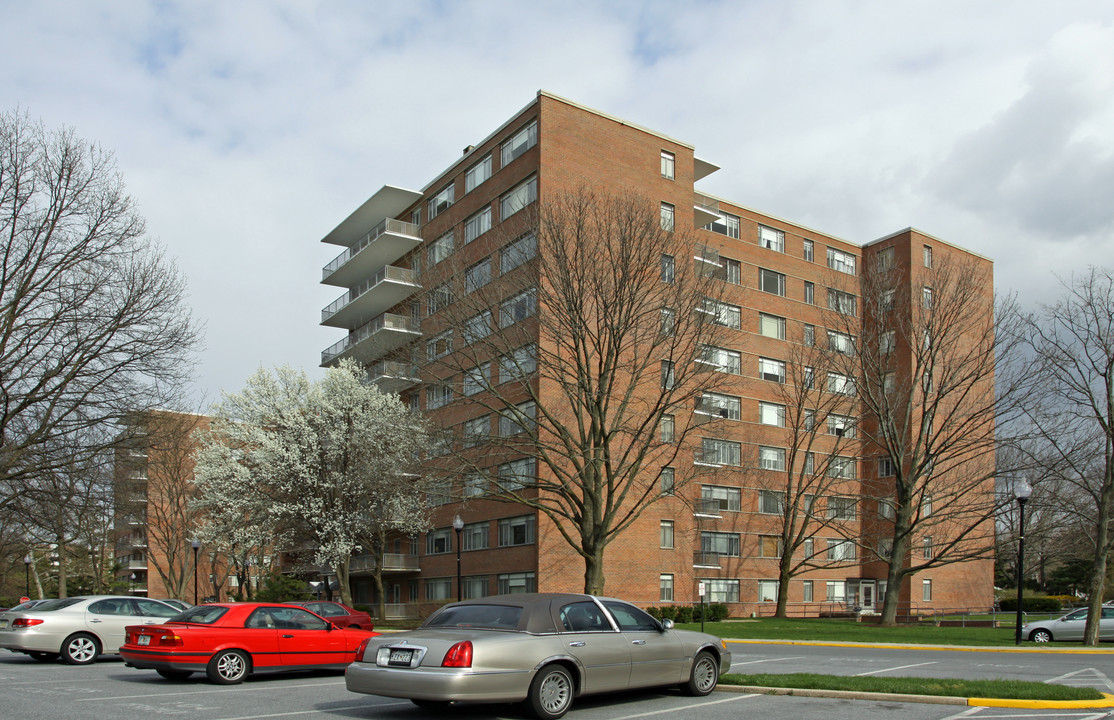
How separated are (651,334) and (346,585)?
65.1 feet

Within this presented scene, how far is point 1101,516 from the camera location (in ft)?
85.4

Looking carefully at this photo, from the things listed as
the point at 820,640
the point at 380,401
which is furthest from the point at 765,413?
the point at 820,640

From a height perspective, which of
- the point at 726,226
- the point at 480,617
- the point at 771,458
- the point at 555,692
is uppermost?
the point at 726,226

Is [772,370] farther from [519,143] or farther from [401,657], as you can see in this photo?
[401,657]

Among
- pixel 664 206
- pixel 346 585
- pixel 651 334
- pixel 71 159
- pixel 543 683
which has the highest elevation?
pixel 664 206

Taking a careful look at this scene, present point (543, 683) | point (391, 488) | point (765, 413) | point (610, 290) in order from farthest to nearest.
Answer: point (765, 413) < point (391, 488) < point (610, 290) < point (543, 683)

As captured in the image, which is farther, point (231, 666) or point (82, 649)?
point (82, 649)

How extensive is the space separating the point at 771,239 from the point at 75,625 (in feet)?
154

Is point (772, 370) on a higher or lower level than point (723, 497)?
higher

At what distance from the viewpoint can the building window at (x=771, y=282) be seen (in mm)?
57438

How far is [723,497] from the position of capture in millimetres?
52656

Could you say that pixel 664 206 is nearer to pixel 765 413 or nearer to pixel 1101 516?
pixel 765 413

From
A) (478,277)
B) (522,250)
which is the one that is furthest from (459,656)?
(478,277)

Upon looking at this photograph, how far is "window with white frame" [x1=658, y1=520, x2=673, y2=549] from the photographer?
47.0 meters
